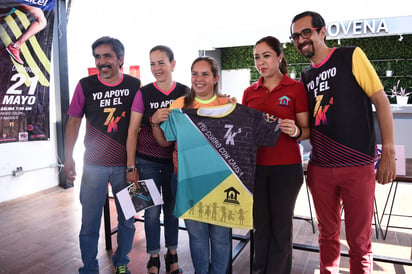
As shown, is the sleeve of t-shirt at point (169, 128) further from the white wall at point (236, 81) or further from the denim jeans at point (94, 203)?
the white wall at point (236, 81)

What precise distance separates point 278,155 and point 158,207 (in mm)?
933

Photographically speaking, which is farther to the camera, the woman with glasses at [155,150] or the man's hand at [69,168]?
the man's hand at [69,168]

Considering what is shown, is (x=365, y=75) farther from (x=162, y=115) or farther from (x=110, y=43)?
(x=110, y=43)

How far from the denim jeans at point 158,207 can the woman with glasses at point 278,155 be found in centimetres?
60

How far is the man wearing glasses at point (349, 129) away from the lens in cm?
179

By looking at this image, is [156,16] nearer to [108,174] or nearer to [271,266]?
[108,174]

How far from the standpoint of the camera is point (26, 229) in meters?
3.50

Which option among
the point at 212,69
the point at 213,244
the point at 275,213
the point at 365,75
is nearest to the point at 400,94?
the point at 365,75

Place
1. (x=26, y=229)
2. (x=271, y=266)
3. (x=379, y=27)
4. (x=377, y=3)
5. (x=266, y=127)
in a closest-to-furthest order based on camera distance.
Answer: (x=266, y=127)
(x=271, y=266)
(x=26, y=229)
(x=379, y=27)
(x=377, y=3)

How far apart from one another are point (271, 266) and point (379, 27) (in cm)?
771

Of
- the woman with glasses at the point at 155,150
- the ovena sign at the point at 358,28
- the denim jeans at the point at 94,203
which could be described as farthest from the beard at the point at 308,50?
the ovena sign at the point at 358,28

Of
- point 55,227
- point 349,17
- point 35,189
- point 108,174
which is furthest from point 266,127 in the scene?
point 349,17

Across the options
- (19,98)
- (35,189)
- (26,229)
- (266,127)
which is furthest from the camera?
(35,189)

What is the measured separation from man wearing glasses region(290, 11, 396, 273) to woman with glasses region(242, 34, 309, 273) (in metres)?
0.12
